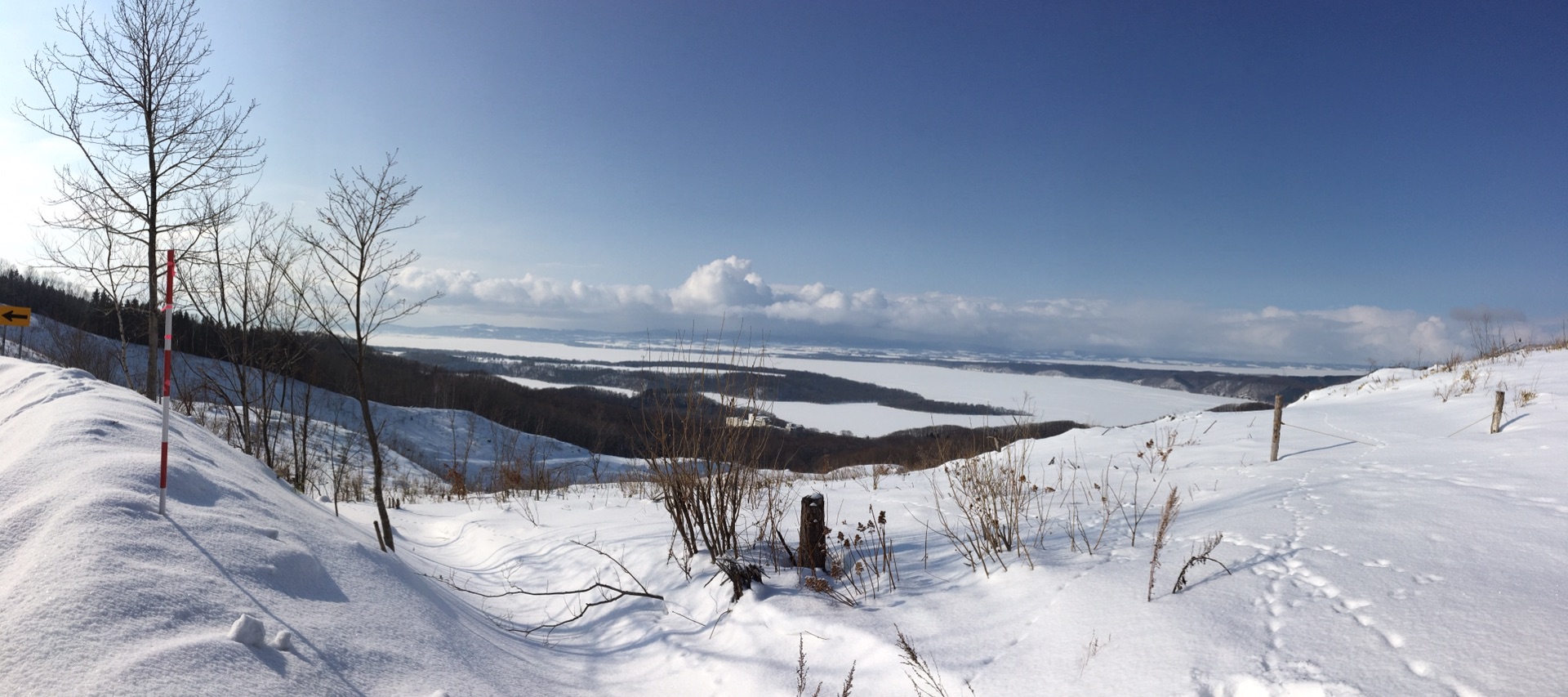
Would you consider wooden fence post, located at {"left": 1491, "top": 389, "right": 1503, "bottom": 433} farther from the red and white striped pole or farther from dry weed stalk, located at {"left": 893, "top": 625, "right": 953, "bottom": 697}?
the red and white striped pole

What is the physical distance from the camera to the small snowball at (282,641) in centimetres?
237

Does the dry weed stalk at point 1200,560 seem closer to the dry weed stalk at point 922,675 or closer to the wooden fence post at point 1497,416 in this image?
the dry weed stalk at point 922,675

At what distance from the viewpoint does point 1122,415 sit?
3794 centimetres

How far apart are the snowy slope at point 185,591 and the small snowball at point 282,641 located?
3 centimetres

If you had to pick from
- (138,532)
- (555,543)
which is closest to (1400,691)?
(138,532)

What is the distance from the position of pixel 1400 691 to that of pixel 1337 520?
7.88ft

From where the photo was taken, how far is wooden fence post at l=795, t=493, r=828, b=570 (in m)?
4.77

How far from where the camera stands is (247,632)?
228 centimetres

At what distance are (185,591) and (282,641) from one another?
0.43 meters

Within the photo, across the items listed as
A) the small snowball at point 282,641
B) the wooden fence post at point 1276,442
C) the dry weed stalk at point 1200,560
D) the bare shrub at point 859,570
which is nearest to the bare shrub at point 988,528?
the bare shrub at point 859,570

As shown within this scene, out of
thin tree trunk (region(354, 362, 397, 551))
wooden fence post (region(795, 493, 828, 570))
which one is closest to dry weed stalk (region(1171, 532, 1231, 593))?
wooden fence post (region(795, 493, 828, 570))

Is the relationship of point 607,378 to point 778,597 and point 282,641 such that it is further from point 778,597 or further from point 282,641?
point 282,641

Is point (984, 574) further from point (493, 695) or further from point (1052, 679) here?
point (493, 695)

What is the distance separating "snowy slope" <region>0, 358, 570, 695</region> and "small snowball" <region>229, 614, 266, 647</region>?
5cm
